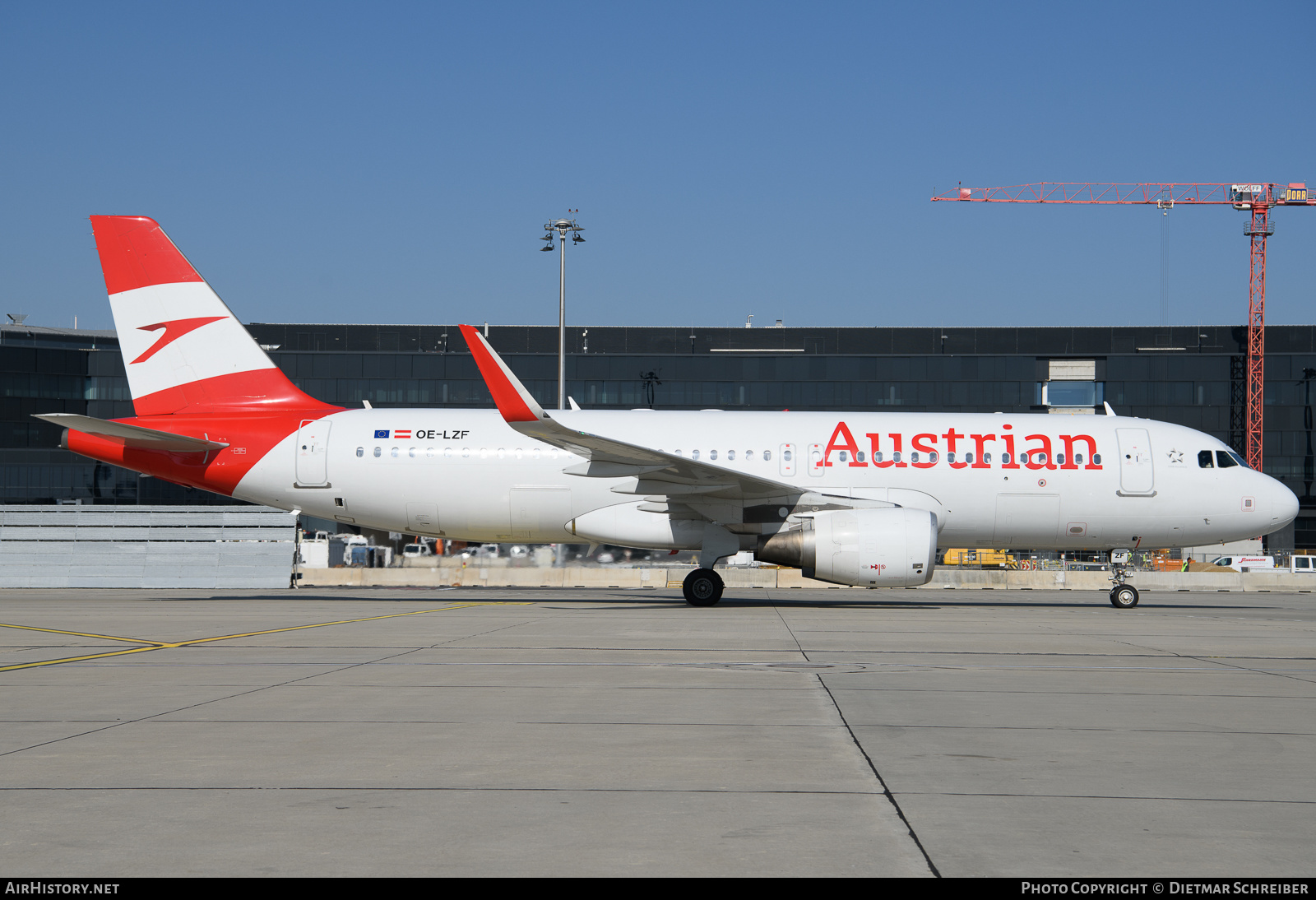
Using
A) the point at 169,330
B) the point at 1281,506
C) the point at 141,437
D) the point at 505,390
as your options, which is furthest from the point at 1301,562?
the point at 141,437

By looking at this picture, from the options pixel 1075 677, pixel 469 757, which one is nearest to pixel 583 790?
pixel 469 757

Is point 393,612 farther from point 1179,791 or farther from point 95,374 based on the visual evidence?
point 95,374

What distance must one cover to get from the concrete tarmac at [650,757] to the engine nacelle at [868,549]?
18.9 feet

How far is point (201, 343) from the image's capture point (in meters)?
21.9

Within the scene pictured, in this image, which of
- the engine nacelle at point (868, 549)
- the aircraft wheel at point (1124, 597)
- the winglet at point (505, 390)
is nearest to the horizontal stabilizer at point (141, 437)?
the winglet at point (505, 390)

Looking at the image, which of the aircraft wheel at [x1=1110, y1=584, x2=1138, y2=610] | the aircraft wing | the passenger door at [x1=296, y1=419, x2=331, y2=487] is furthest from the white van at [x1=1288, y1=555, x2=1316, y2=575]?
the passenger door at [x1=296, y1=419, x2=331, y2=487]

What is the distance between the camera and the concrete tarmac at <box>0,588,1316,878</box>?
3914 mm

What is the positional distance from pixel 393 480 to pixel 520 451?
2.43 metres

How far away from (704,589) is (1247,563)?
36.1 m

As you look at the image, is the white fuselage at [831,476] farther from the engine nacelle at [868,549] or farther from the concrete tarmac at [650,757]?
the concrete tarmac at [650,757]

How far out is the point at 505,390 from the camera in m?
18.2

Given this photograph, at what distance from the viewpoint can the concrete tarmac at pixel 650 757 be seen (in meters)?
3.91

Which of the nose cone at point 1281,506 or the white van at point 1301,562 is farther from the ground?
the nose cone at point 1281,506

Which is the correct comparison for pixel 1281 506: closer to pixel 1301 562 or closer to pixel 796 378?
pixel 1301 562
